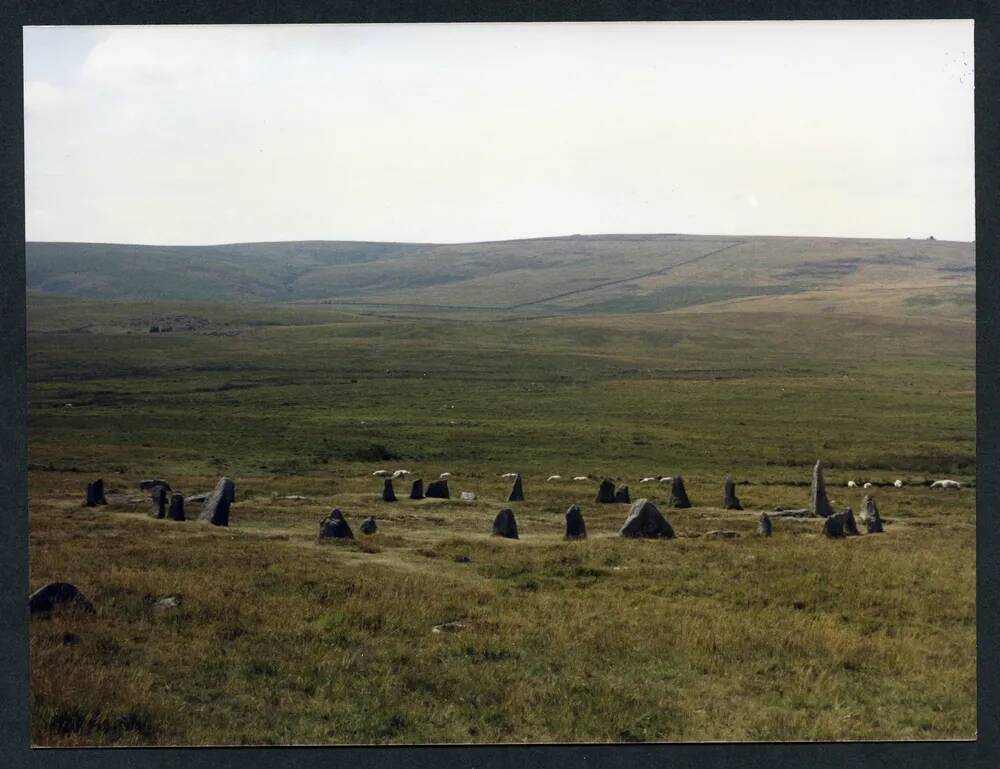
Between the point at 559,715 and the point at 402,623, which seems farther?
the point at 402,623

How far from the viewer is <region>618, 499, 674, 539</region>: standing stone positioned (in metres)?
22.0

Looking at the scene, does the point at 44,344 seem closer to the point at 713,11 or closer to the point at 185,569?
the point at 185,569

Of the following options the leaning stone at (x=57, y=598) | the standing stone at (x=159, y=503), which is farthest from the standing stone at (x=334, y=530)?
the leaning stone at (x=57, y=598)

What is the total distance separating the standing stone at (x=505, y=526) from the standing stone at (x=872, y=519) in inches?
332

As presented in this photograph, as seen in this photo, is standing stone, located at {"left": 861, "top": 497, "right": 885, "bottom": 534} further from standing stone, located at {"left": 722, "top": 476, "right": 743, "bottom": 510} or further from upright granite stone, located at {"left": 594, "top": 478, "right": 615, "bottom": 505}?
upright granite stone, located at {"left": 594, "top": 478, "right": 615, "bottom": 505}

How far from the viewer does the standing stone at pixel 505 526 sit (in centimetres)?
2223

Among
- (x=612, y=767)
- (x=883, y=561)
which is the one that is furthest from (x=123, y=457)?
(x=612, y=767)

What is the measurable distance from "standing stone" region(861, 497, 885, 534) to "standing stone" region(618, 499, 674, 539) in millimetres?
5205

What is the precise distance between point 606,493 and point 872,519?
811cm

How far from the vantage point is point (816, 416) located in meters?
57.5

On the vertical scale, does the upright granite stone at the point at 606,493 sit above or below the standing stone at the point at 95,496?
below

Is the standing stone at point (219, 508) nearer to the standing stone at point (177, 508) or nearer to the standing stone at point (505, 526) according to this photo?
the standing stone at point (177, 508)

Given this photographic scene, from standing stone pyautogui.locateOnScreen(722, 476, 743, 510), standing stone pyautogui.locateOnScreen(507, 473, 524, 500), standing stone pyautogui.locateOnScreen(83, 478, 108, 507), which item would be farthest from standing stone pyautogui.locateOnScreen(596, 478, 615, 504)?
standing stone pyautogui.locateOnScreen(83, 478, 108, 507)

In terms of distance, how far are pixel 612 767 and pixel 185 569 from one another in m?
9.15
